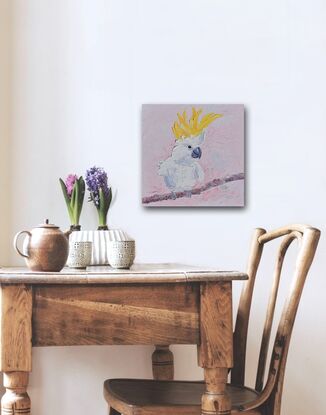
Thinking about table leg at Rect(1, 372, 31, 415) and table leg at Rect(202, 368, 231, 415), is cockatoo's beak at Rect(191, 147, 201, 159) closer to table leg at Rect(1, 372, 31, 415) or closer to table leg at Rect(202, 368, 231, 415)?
table leg at Rect(202, 368, 231, 415)

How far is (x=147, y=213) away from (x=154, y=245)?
121 millimetres

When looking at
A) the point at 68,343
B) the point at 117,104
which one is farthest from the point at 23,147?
the point at 68,343

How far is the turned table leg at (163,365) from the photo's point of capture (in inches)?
91.2

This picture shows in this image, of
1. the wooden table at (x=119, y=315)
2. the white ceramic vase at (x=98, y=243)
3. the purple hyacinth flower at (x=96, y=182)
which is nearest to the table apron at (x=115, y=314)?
the wooden table at (x=119, y=315)

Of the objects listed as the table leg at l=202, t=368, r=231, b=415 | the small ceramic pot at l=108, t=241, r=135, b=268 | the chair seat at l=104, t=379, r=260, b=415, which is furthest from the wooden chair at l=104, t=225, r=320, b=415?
the small ceramic pot at l=108, t=241, r=135, b=268

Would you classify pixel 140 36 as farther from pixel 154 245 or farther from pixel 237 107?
pixel 154 245

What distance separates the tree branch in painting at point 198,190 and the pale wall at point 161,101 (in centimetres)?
5

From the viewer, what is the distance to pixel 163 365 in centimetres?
232

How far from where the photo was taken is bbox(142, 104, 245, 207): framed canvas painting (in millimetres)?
2465

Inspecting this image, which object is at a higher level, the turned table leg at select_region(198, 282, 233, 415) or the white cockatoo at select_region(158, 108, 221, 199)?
the white cockatoo at select_region(158, 108, 221, 199)

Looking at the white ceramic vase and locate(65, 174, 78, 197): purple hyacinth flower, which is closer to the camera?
the white ceramic vase

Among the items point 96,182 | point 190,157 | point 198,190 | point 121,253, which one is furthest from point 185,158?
point 121,253

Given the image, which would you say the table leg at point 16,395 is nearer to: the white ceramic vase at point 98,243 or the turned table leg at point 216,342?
the turned table leg at point 216,342

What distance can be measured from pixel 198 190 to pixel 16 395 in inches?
44.3
